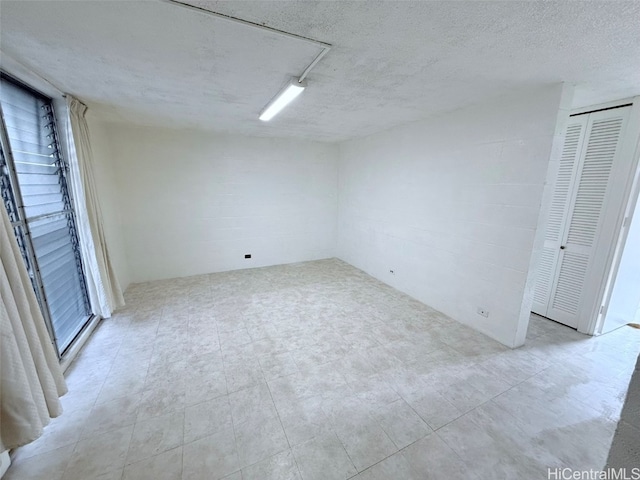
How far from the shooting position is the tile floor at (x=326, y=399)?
1.56 meters

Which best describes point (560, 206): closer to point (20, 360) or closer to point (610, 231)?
point (610, 231)

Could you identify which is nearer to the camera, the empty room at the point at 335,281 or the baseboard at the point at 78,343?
the empty room at the point at 335,281

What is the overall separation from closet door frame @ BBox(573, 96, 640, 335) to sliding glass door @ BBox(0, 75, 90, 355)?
541 centimetres

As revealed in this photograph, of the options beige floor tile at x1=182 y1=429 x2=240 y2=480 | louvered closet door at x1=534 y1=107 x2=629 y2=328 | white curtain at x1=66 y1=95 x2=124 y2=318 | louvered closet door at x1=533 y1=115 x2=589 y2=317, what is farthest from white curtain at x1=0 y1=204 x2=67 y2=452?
louvered closet door at x1=534 y1=107 x2=629 y2=328

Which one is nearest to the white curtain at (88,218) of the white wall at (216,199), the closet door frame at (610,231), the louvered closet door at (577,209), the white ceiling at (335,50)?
the white ceiling at (335,50)

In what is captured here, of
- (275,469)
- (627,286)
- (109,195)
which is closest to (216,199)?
(109,195)

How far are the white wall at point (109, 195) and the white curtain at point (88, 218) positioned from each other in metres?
0.40

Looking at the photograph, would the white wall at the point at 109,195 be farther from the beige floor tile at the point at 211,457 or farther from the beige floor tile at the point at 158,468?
the beige floor tile at the point at 211,457

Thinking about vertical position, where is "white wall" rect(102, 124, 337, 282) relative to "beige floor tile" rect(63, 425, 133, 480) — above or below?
above

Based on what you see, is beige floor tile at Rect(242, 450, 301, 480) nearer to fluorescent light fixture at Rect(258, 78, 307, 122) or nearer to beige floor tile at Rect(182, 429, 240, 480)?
beige floor tile at Rect(182, 429, 240, 480)

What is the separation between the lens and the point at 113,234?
3734mm

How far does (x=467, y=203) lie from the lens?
2963mm

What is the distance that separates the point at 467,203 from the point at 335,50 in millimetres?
2217

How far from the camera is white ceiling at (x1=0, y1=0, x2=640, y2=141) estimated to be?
4.27ft
